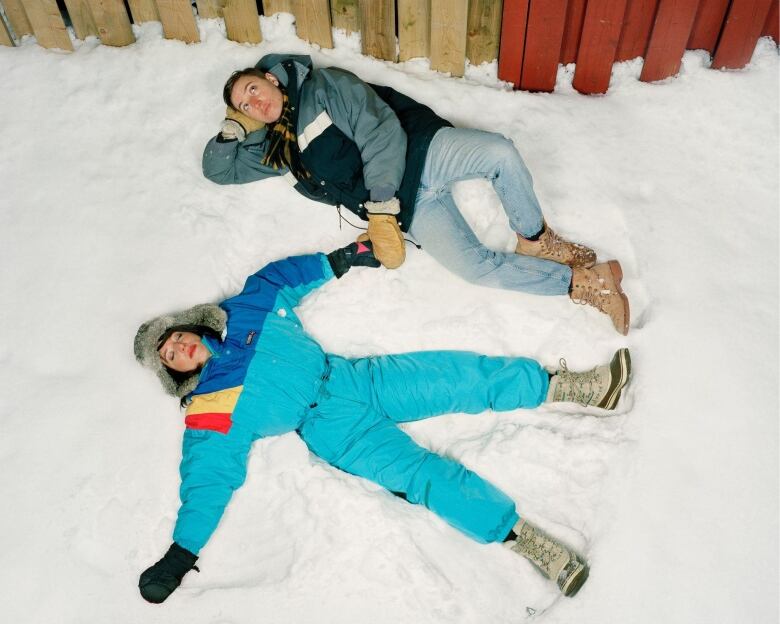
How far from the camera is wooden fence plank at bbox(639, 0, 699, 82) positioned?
3.21m

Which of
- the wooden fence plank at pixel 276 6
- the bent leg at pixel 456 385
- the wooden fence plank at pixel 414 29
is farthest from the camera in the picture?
the wooden fence plank at pixel 276 6

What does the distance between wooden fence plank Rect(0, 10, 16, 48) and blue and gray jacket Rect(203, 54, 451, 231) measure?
1576mm

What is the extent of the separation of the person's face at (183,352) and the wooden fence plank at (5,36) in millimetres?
2033

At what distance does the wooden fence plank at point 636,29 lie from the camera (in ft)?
10.6

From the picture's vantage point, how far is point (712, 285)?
9.78 feet

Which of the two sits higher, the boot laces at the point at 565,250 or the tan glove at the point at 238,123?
the tan glove at the point at 238,123

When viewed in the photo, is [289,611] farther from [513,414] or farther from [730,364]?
[730,364]

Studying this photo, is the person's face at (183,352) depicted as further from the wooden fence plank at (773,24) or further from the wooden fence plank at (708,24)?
the wooden fence plank at (773,24)

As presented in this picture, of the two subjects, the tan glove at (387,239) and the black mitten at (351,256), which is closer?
the tan glove at (387,239)

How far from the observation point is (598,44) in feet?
10.9

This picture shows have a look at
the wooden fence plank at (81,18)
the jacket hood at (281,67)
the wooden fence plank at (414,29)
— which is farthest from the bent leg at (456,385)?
the wooden fence plank at (81,18)

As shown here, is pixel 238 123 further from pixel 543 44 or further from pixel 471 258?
pixel 543 44

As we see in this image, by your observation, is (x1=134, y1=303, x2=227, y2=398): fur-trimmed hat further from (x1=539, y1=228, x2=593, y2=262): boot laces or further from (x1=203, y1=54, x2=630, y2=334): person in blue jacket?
(x1=539, y1=228, x2=593, y2=262): boot laces

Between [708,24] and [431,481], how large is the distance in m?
2.59
